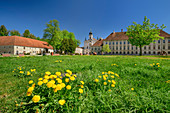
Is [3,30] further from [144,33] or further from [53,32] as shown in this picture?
[144,33]

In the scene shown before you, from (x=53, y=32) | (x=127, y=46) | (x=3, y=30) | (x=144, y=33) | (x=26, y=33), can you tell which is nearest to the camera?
(x=144, y=33)

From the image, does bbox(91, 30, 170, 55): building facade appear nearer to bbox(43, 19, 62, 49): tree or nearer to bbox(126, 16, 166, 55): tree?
bbox(126, 16, 166, 55): tree

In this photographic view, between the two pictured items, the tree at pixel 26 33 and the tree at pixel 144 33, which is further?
the tree at pixel 26 33

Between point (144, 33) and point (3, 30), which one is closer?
point (144, 33)

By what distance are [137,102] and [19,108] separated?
2.26 meters

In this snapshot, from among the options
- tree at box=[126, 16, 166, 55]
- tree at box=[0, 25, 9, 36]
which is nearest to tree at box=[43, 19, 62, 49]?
tree at box=[126, 16, 166, 55]

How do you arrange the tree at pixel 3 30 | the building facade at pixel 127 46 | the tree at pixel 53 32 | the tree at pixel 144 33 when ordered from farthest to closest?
1. the tree at pixel 3 30
2. the building facade at pixel 127 46
3. the tree at pixel 53 32
4. the tree at pixel 144 33

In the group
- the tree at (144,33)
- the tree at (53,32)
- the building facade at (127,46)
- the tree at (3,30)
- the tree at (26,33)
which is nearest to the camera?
the tree at (144,33)

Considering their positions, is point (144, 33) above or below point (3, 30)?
below

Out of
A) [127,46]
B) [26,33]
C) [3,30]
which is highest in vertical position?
[26,33]

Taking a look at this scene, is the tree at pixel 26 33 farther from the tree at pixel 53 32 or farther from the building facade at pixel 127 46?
the building facade at pixel 127 46

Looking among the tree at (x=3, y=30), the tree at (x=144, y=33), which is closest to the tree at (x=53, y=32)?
the tree at (x=144, y=33)

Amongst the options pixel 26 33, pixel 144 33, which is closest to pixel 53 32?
pixel 144 33

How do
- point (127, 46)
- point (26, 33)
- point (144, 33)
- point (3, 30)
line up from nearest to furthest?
point (144, 33) → point (3, 30) → point (127, 46) → point (26, 33)
